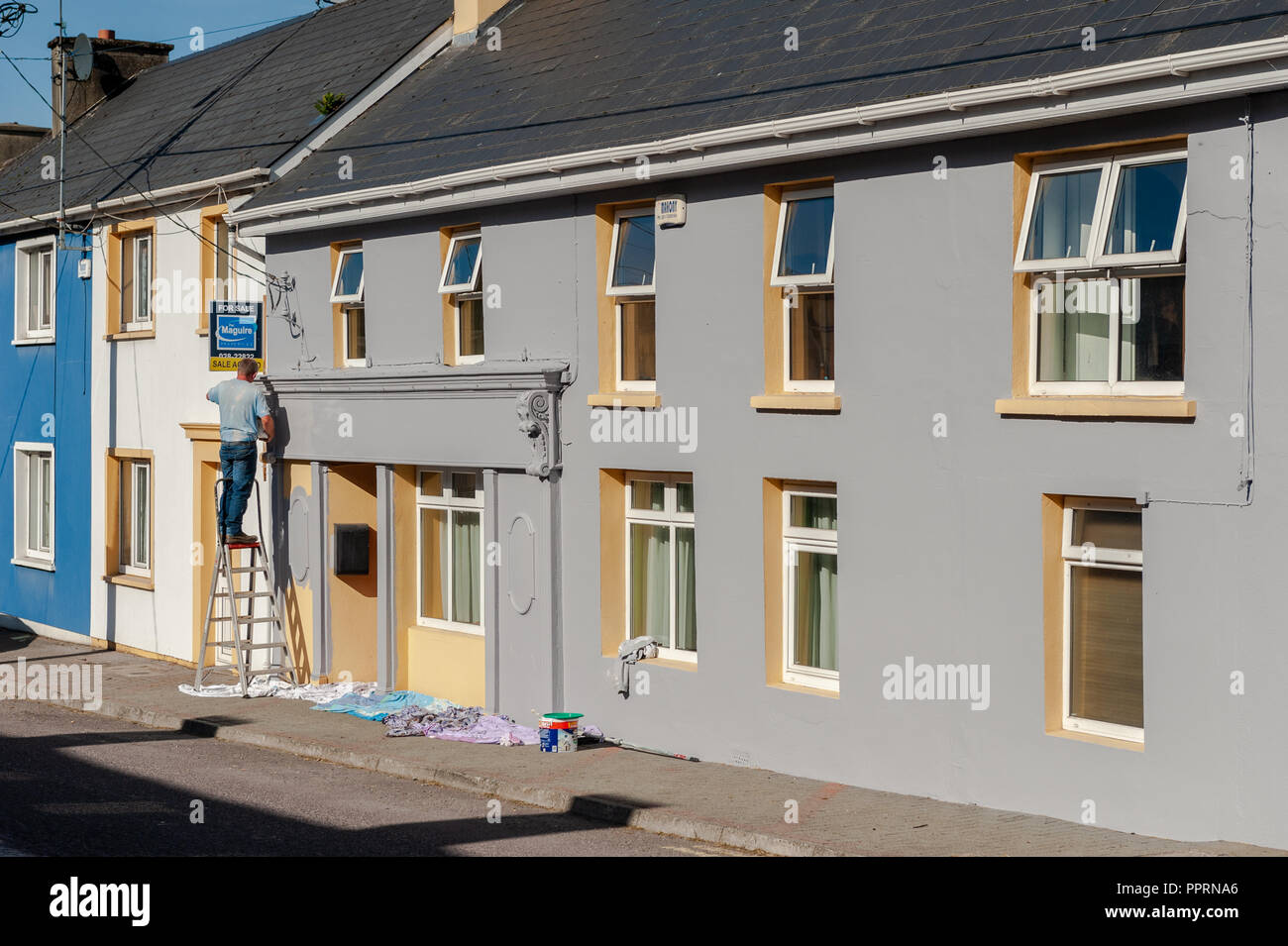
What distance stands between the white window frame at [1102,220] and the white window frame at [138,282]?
13.4m

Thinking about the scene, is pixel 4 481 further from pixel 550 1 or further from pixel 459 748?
pixel 459 748

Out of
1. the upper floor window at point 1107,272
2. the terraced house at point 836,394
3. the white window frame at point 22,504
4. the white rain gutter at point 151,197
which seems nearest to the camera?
the terraced house at point 836,394

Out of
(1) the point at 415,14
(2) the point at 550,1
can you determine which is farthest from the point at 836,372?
(1) the point at 415,14

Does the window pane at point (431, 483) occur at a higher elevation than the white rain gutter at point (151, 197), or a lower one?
lower

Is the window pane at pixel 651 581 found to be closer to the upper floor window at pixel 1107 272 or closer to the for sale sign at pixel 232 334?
the upper floor window at pixel 1107 272

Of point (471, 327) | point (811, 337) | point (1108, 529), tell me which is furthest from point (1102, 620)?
point (471, 327)

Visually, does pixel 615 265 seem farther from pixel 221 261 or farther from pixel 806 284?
pixel 221 261

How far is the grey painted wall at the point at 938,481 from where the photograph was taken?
9711 millimetres

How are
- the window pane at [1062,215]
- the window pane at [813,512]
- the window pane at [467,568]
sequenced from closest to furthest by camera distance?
the window pane at [1062,215], the window pane at [813,512], the window pane at [467,568]

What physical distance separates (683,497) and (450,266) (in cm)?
382

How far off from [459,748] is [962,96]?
715cm

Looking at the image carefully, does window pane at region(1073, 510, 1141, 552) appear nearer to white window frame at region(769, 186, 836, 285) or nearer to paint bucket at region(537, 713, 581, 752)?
white window frame at region(769, 186, 836, 285)

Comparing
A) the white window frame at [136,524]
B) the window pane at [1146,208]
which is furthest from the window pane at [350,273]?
the window pane at [1146,208]

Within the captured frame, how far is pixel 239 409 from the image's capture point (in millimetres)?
17484
